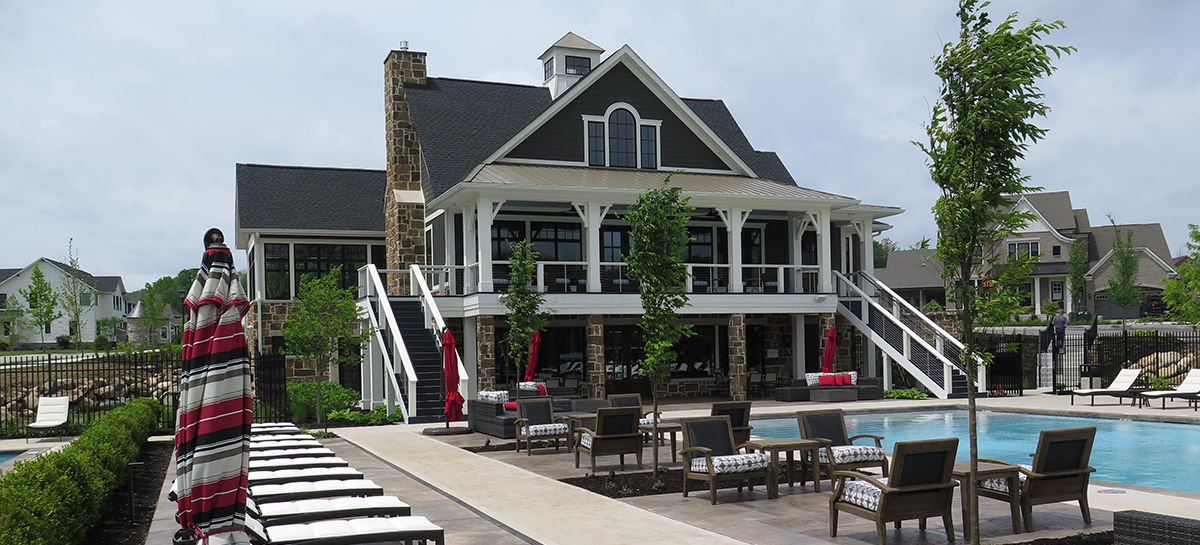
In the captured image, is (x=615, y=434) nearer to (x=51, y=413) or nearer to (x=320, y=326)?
(x=320, y=326)

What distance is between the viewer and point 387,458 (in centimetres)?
1427

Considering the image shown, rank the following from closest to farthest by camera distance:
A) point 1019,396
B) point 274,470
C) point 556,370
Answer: point 274,470, point 1019,396, point 556,370

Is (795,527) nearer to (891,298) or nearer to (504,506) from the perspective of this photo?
(504,506)

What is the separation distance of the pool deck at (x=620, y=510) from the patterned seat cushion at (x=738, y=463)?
13.6 inches

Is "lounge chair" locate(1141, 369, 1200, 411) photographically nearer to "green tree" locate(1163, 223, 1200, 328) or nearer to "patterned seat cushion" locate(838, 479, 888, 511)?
"green tree" locate(1163, 223, 1200, 328)

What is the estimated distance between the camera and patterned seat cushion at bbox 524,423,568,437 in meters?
15.2

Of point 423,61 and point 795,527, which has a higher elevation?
point 423,61

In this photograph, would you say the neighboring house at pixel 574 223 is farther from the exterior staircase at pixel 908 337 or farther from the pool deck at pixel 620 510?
the pool deck at pixel 620 510

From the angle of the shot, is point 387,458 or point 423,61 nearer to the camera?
point 387,458

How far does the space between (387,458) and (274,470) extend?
192 inches

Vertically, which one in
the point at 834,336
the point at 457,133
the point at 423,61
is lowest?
the point at 834,336

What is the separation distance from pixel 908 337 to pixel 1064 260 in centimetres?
3809

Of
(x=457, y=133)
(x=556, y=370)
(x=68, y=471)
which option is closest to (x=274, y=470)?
(x=68, y=471)

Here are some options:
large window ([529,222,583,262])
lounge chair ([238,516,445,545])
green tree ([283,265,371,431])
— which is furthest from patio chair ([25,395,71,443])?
lounge chair ([238,516,445,545])
